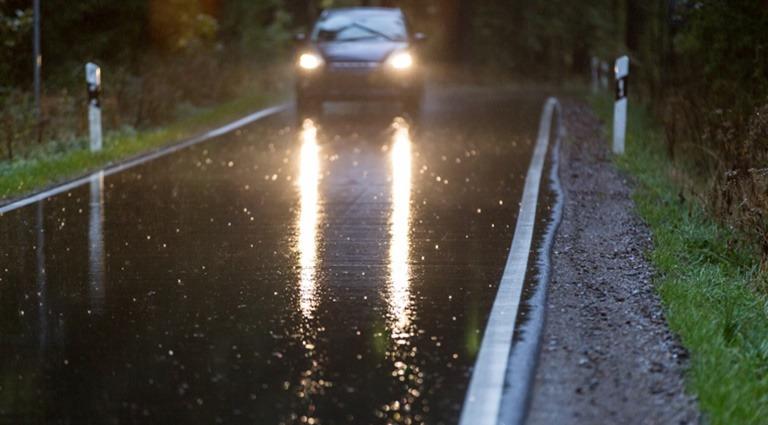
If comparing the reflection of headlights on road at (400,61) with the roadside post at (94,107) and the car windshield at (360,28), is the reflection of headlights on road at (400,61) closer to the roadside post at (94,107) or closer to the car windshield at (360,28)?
the car windshield at (360,28)

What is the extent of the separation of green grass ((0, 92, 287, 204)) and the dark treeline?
1.82 ft

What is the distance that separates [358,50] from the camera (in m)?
23.4

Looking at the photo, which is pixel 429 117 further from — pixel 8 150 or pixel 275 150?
pixel 8 150

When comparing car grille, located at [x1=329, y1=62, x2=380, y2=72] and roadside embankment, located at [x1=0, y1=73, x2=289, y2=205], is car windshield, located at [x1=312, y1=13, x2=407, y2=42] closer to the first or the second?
car grille, located at [x1=329, y1=62, x2=380, y2=72]

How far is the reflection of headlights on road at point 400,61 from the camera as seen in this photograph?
23309 millimetres

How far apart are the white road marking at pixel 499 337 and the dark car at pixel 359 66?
1077 cm

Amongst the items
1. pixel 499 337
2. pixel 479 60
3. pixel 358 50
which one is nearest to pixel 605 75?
pixel 479 60

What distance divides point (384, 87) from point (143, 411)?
17503mm

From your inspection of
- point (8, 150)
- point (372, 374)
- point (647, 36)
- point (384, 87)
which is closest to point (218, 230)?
point (372, 374)

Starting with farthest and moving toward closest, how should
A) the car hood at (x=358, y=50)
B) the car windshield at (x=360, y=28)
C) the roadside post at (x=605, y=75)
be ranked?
the roadside post at (x=605, y=75) < the car windshield at (x=360, y=28) < the car hood at (x=358, y=50)

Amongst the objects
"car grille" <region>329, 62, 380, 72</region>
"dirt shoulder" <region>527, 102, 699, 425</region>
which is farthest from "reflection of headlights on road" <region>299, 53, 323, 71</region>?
"dirt shoulder" <region>527, 102, 699, 425</region>

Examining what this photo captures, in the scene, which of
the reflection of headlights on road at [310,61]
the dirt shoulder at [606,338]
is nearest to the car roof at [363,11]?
the reflection of headlights on road at [310,61]

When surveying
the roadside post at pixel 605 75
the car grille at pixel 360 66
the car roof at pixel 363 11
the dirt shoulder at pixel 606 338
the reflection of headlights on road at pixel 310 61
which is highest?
the car roof at pixel 363 11

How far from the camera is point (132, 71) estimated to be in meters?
25.5
